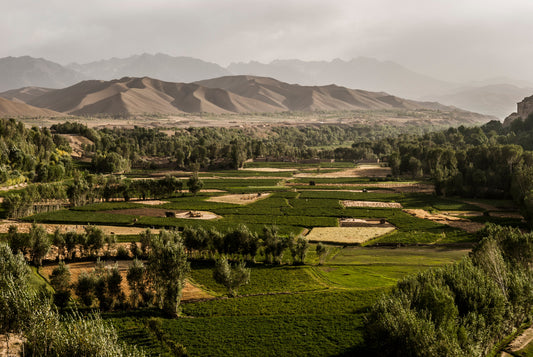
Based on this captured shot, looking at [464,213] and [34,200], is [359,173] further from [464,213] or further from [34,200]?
[34,200]

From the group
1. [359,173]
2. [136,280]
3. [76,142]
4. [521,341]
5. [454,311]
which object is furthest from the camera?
[76,142]

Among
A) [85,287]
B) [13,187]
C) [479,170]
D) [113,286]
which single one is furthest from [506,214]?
[13,187]

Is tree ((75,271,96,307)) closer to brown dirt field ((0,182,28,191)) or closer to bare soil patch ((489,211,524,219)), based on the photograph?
brown dirt field ((0,182,28,191))

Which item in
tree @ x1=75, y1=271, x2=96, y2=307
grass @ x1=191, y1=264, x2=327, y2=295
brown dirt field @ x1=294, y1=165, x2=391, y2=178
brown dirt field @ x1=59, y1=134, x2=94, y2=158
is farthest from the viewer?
brown dirt field @ x1=59, y1=134, x2=94, y2=158

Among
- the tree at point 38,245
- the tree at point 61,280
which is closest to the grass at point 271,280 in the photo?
the tree at point 61,280

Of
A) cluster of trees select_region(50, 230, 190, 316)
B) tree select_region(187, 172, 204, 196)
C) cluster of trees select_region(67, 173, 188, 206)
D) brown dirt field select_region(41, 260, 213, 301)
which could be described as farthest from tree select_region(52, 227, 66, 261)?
tree select_region(187, 172, 204, 196)

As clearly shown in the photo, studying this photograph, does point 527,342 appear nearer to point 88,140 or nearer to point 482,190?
point 482,190
